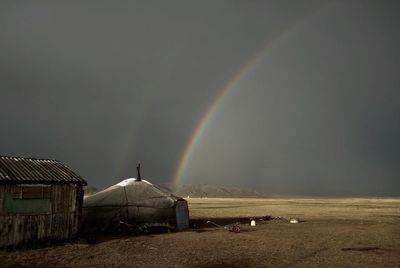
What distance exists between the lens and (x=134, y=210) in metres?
31.7

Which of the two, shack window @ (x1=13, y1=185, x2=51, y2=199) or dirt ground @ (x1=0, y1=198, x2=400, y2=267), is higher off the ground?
shack window @ (x1=13, y1=185, x2=51, y2=199)

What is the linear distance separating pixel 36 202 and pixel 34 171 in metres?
2.27

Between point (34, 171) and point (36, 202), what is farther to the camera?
point (34, 171)

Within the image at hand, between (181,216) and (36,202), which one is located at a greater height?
(36,202)

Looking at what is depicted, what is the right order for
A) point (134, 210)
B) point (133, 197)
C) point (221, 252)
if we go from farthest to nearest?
point (133, 197) → point (134, 210) → point (221, 252)

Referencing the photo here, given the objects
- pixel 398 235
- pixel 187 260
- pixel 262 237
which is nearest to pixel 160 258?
pixel 187 260

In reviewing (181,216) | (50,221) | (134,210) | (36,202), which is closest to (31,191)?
(36,202)

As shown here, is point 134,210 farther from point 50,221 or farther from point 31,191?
point 31,191

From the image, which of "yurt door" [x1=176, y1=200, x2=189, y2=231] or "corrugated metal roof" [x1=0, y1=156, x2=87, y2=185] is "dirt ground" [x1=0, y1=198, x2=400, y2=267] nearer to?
"yurt door" [x1=176, y1=200, x2=189, y2=231]

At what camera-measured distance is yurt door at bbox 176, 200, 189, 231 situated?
1266 inches

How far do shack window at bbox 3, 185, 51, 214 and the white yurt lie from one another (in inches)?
316

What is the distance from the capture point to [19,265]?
1702 cm

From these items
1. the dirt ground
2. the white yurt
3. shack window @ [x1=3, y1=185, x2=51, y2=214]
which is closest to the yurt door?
the white yurt

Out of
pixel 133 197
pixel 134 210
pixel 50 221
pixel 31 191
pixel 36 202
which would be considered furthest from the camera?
pixel 133 197
